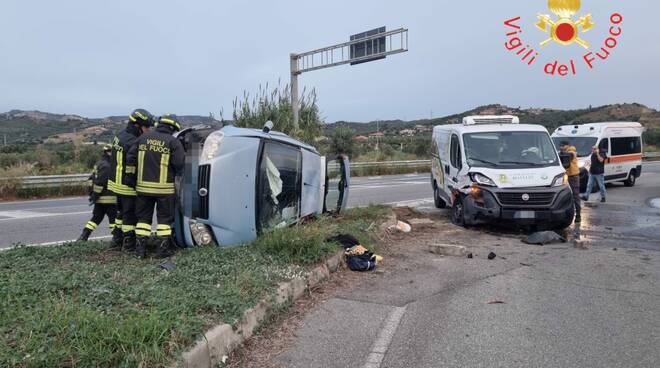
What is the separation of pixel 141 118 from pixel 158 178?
971 millimetres

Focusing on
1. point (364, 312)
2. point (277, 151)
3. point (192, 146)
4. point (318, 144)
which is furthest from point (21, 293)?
point (318, 144)

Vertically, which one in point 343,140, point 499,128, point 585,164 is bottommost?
point 585,164

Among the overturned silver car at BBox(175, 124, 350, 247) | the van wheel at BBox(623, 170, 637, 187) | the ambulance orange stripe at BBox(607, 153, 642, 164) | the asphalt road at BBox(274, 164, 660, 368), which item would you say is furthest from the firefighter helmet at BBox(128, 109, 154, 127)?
the van wheel at BBox(623, 170, 637, 187)

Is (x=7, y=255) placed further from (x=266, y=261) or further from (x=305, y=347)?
(x=305, y=347)

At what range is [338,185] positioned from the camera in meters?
9.72

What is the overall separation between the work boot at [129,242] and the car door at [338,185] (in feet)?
12.8

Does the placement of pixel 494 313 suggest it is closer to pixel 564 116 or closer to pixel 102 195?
pixel 102 195

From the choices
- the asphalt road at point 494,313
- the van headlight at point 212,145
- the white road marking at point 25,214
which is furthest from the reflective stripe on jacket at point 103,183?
the white road marking at point 25,214

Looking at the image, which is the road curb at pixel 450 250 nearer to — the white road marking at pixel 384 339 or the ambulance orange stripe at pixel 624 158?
the white road marking at pixel 384 339

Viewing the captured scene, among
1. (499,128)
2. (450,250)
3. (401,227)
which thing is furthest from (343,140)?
(450,250)

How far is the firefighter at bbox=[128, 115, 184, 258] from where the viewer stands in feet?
19.2

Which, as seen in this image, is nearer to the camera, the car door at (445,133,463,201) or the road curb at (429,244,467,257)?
the road curb at (429,244,467,257)

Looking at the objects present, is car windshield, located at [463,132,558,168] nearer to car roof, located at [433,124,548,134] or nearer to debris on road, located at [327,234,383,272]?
car roof, located at [433,124,548,134]

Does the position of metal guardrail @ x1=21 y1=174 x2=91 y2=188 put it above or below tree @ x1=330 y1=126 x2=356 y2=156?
below
